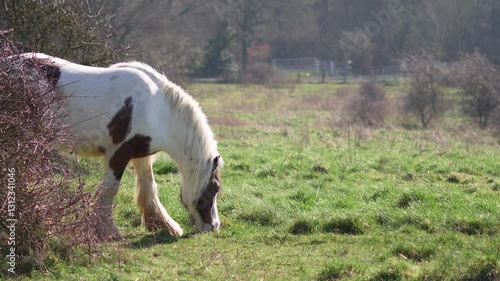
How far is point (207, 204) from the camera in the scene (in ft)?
25.9

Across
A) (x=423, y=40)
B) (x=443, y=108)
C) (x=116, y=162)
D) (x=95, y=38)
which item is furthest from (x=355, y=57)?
(x=116, y=162)

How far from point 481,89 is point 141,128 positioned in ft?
63.4

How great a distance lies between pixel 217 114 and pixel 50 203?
785 inches

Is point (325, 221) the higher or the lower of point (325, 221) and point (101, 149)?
the lower

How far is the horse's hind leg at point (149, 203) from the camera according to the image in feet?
26.2

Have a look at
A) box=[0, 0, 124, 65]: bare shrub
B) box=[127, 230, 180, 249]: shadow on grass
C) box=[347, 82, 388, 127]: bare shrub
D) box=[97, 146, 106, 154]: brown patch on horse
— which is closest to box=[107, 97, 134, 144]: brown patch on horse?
box=[97, 146, 106, 154]: brown patch on horse

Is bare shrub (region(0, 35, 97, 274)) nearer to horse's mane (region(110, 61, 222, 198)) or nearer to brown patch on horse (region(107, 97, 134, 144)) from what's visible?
brown patch on horse (region(107, 97, 134, 144))

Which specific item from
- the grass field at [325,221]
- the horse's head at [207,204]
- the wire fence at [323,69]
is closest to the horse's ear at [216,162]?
the horse's head at [207,204]

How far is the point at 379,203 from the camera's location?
904 centimetres

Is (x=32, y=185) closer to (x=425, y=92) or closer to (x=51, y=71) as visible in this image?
(x=51, y=71)

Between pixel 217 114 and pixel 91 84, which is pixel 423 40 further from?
pixel 91 84

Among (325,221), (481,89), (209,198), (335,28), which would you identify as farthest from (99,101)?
(335,28)

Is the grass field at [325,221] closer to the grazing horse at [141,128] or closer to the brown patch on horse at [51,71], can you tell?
the grazing horse at [141,128]

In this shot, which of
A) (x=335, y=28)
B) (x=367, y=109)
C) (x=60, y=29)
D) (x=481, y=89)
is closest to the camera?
(x=60, y=29)
